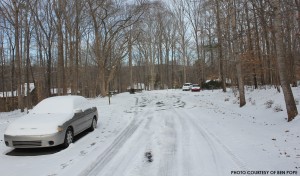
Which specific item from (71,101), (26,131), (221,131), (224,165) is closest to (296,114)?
(221,131)

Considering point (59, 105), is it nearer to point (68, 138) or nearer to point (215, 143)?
point (68, 138)

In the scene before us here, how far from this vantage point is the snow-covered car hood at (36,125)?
361 inches

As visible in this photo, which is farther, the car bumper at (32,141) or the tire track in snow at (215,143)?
the car bumper at (32,141)

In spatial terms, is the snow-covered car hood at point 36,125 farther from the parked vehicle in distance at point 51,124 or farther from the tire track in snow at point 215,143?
the tire track in snow at point 215,143

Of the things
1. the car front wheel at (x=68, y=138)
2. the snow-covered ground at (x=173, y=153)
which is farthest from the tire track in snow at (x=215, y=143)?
the car front wheel at (x=68, y=138)

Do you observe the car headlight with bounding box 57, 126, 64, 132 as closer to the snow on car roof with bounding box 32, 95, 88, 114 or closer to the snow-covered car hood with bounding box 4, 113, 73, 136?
the snow-covered car hood with bounding box 4, 113, 73, 136

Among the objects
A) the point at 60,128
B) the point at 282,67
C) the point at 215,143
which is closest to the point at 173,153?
the point at 215,143

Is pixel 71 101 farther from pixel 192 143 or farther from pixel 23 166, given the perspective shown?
pixel 192 143

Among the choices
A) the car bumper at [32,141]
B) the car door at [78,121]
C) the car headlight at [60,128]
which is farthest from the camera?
the car door at [78,121]

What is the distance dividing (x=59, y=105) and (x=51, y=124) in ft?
6.34

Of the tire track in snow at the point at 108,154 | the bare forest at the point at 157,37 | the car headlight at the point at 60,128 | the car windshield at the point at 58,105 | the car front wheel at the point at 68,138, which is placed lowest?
the tire track in snow at the point at 108,154

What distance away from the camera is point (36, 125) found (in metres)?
9.36

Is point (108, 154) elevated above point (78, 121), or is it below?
below

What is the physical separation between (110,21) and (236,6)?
20724 mm
